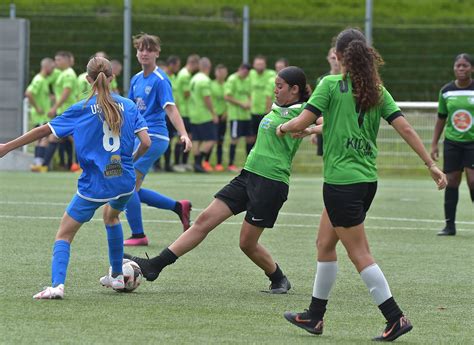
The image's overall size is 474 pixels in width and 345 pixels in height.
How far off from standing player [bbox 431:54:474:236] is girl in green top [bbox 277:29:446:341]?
21.6 ft

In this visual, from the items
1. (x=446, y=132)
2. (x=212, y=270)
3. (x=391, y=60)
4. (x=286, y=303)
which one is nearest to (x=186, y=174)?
(x=391, y=60)

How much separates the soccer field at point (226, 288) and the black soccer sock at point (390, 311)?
17 cm

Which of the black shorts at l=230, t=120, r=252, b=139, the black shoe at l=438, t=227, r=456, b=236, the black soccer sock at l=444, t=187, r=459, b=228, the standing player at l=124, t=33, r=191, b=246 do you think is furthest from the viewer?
the black shorts at l=230, t=120, r=252, b=139

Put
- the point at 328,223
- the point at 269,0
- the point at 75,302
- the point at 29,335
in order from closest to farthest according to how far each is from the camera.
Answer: the point at 29,335
the point at 328,223
the point at 75,302
the point at 269,0

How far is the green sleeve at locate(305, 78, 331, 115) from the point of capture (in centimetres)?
706

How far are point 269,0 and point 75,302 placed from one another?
34.8m

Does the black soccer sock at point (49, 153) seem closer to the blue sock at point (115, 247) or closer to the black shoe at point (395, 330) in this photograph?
the blue sock at point (115, 247)

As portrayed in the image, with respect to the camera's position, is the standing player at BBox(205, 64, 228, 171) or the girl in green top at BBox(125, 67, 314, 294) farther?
the standing player at BBox(205, 64, 228, 171)

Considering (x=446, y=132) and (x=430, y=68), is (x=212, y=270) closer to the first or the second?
(x=446, y=132)

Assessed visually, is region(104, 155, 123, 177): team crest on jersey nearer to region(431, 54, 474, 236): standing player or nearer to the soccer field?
the soccer field

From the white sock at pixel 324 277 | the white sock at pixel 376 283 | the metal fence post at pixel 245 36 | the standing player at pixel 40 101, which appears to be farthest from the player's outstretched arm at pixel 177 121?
the metal fence post at pixel 245 36

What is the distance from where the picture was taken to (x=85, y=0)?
38125 mm

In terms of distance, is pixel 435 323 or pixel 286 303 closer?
pixel 435 323

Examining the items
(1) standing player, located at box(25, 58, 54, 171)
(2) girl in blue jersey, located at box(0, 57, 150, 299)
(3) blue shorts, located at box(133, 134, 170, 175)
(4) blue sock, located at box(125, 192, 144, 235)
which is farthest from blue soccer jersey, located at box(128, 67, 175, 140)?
(1) standing player, located at box(25, 58, 54, 171)
